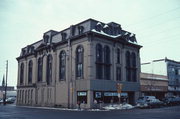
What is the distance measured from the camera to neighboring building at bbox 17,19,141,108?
3878 cm

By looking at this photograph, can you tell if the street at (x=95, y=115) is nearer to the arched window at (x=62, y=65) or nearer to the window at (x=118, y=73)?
the window at (x=118, y=73)

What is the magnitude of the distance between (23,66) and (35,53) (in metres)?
9.00

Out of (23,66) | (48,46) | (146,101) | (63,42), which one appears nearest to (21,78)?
(23,66)

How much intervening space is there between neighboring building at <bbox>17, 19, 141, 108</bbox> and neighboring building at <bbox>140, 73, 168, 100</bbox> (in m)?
4.57

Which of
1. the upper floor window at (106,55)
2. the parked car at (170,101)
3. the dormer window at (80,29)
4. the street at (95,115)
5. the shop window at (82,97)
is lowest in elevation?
the parked car at (170,101)

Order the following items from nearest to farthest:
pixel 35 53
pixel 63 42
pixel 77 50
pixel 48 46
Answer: pixel 77 50
pixel 63 42
pixel 48 46
pixel 35 53

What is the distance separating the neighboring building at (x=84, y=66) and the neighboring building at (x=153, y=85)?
4.57 metres

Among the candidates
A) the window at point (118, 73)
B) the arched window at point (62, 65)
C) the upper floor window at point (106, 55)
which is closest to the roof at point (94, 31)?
the upper floor window at point (106, 55)

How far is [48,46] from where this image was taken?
4847 centimetres

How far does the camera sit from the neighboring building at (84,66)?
38.8 meters

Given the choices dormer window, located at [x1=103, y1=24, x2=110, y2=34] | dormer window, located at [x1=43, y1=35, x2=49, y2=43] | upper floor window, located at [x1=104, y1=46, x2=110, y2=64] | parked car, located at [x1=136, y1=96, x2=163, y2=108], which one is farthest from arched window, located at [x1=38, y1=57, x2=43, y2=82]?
parked car, located at [x1=136, y1=96, x2=163, y2=108]

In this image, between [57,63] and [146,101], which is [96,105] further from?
[57,63]

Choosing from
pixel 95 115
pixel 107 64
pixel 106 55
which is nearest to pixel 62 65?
pixel 106 55

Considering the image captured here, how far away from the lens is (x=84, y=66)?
3925 cm
